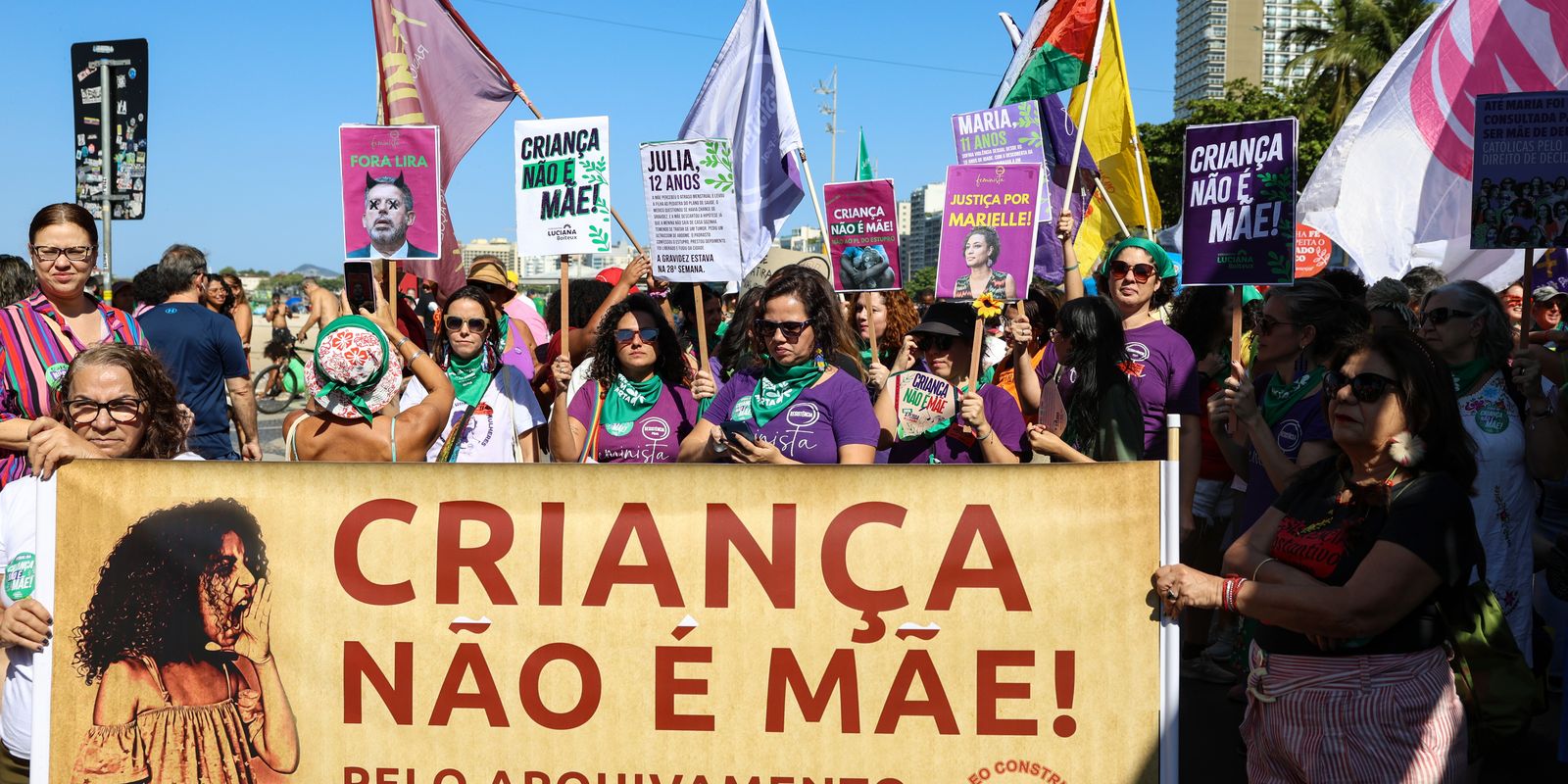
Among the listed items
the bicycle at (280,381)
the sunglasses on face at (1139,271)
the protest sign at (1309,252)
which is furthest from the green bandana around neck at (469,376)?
the bicycle at (280,381)

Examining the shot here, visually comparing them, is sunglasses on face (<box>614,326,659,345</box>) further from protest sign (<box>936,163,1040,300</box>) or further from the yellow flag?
the yellow flag

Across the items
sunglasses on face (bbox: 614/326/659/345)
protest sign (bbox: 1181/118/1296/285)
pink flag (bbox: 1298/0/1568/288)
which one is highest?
pink flag (bbox: 1298/0/1568/288)

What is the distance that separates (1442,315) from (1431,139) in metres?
2.32

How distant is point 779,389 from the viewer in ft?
14.3

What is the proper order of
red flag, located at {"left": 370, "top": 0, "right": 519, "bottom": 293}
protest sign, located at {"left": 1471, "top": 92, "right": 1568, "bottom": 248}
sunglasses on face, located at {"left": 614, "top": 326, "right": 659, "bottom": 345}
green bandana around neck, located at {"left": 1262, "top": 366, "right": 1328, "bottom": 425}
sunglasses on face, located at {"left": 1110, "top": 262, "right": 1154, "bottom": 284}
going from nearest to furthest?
green bandana around neck, located at {"left": 1262, "top": 366, "right": 1328, "bottom": 425} < protest sign, located at {"left": 1471, "top": 92, "right": 1568, "bottom": 248} < sunglasses on face, located at {"left": 614, "top": 326, "right": 659, "bottom": 345} < sunglasses on face, located at {"left": 1110, "top": 262, "right": 1154, "bottom": 284} < red flag, located at {"left": 370, "top": 0, "right": 519, "bottom": 293}

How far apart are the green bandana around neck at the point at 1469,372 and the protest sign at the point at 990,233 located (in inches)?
63.8

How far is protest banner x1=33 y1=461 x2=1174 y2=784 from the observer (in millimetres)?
3053

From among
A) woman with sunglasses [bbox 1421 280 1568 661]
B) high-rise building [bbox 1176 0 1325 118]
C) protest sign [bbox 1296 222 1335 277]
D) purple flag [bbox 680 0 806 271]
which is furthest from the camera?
high-rise building [bbox 1176 0 1325 118]

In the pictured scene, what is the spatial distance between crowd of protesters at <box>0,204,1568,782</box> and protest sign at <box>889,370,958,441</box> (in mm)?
22

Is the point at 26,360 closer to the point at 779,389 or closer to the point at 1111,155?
the point at 779,389

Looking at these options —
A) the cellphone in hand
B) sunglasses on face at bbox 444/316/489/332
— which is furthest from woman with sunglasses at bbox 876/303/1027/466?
the cellphone in hand

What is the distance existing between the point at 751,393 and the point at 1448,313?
8.56 ft

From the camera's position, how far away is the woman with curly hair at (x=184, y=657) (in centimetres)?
312

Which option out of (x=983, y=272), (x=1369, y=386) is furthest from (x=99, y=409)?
(x=983, y=272)
